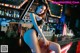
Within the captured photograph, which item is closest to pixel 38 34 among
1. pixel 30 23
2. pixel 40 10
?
pixel 30 23

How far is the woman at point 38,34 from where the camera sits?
2.00 m

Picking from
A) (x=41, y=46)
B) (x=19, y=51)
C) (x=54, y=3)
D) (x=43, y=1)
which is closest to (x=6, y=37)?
(x=19, y=51)

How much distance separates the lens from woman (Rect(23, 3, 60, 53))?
1997 mm

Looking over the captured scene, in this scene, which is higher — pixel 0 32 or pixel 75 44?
pixel 0 32

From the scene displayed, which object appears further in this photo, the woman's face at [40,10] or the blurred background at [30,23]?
the woman's face at [40,10]

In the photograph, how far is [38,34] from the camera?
2043 millimetres

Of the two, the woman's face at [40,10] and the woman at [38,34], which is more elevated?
the woman's face at [40,10]

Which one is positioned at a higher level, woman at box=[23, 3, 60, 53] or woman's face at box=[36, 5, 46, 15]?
woman's face at box=[36, 5, 46, 15]

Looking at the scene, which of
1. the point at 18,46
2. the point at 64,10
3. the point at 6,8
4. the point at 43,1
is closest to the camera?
the point at 6,8

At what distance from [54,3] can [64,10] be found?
0.67 feet

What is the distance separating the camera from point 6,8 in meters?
1.83

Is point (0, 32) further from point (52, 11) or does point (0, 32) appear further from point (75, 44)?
point (75, 44)

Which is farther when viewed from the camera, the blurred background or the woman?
the woman

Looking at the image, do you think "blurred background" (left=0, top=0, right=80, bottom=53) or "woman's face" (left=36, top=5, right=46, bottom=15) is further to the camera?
"woman's face" (left=36, top=5, right=46, bottom=15)
